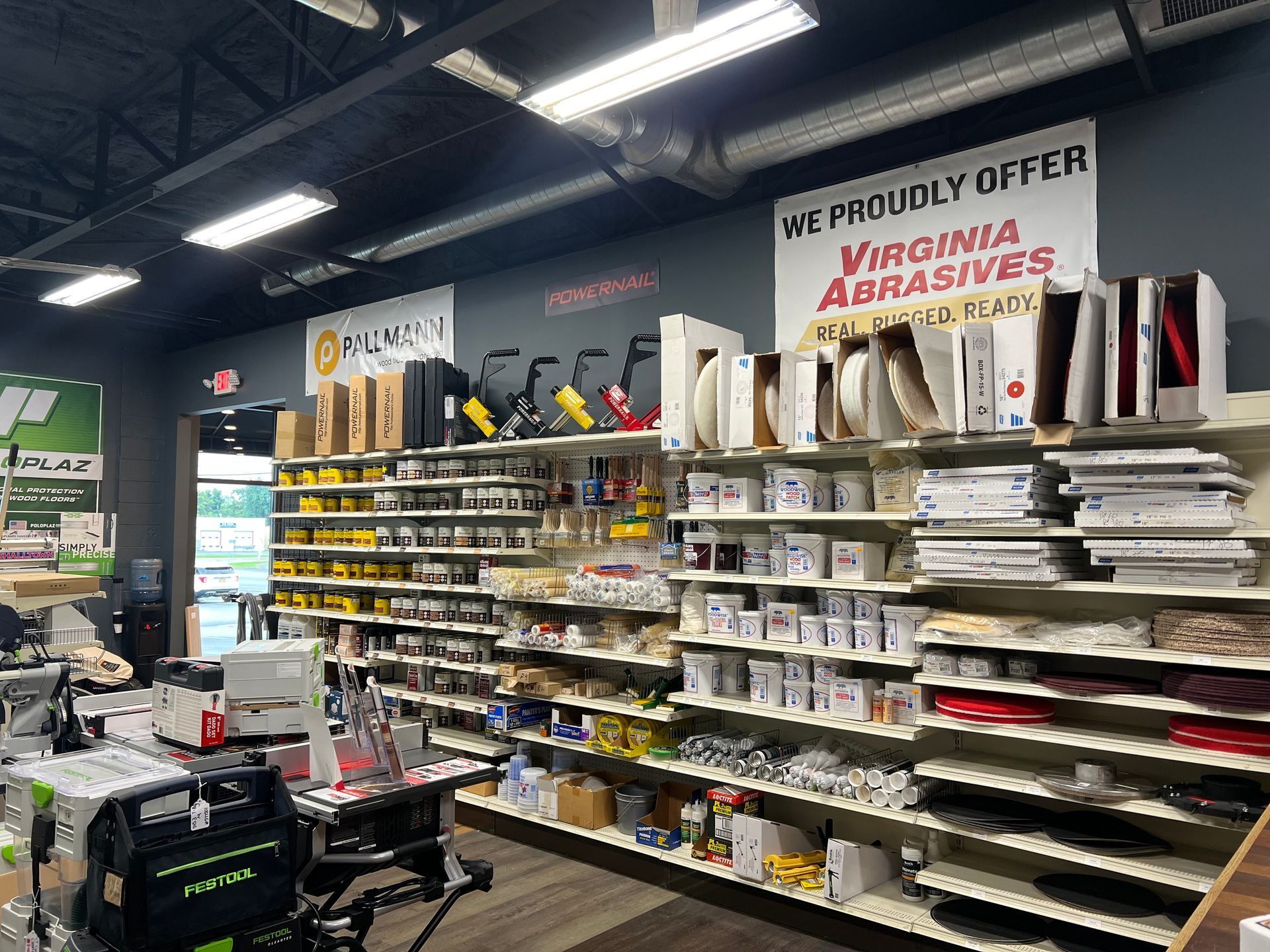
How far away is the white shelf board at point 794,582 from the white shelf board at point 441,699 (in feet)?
5.58

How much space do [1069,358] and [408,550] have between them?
4.21 metres

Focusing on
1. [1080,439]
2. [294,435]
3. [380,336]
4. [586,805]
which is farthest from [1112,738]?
[294,435]

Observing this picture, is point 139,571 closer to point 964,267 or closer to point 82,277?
point 82,277

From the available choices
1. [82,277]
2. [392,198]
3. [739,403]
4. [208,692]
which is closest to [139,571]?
[82,277]

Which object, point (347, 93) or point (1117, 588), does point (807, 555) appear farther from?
point (347, 93)

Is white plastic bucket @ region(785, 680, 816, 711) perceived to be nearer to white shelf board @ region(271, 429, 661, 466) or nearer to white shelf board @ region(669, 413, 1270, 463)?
white shelf board @ region(669, 413, 1270, 463)

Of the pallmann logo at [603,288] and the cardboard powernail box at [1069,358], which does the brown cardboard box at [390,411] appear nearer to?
the pallmann logo at [603,288]

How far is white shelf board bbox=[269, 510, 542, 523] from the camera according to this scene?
538cm

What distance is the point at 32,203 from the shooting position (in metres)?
6.66

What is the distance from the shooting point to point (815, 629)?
3.94 meters

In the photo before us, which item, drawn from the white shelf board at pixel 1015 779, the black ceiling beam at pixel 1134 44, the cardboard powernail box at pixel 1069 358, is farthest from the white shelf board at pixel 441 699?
the black ceiling beam at pixel 1134 44

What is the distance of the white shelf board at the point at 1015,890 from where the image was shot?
3010mm

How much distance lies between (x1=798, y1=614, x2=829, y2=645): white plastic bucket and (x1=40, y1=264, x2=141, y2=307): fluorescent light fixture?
211 inches

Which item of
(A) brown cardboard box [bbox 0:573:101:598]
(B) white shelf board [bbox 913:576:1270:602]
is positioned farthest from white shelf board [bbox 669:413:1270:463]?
(A) brown cardboard box [bbox 0:573:101:598]
